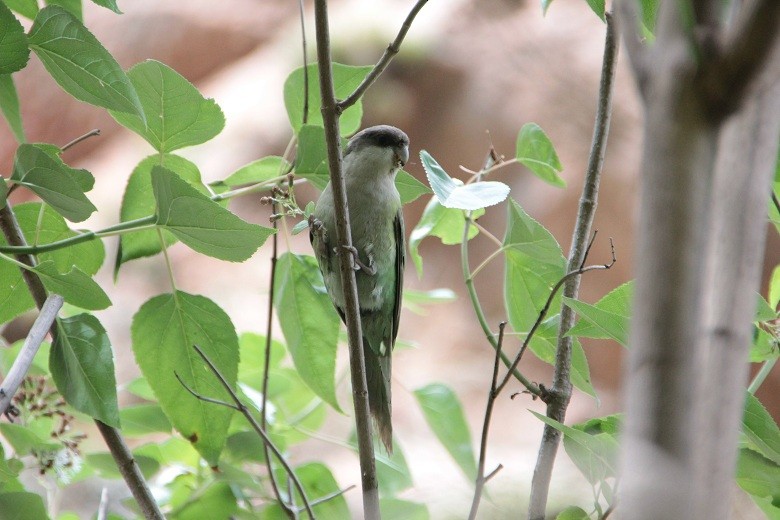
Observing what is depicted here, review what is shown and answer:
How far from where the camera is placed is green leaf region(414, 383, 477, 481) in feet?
5.30

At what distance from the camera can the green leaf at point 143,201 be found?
1.43 metres

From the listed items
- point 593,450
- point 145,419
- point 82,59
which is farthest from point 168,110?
point 593,450

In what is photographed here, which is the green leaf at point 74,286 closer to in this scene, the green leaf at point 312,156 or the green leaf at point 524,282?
the green leaf at point 312,156

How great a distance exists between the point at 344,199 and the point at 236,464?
65 cm

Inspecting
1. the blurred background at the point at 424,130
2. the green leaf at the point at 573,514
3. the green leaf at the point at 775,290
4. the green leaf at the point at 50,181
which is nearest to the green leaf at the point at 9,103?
the green leaf at the point at 50,181

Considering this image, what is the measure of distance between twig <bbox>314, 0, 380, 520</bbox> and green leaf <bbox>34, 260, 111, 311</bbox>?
1.27ft

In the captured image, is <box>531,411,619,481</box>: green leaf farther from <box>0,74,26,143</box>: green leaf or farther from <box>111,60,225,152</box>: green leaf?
<box>0,74,26,143</box>: green leaf

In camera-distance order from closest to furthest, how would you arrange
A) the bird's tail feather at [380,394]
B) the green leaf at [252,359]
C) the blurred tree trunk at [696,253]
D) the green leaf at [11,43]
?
the blurred tree trunk at [696,253]
the green leaf at [11,43]
the green leaf at [252,359]
the bird's tail feather at [380,394]

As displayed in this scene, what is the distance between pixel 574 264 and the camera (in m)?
1.38

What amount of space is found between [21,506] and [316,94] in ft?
2.96

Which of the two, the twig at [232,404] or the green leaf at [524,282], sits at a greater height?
the green leaf at [524,282]

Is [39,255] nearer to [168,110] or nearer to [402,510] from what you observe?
[168,110]

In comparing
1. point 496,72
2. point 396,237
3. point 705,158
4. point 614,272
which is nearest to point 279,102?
point 496,72

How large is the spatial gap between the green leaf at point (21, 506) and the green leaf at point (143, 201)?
431 mm
